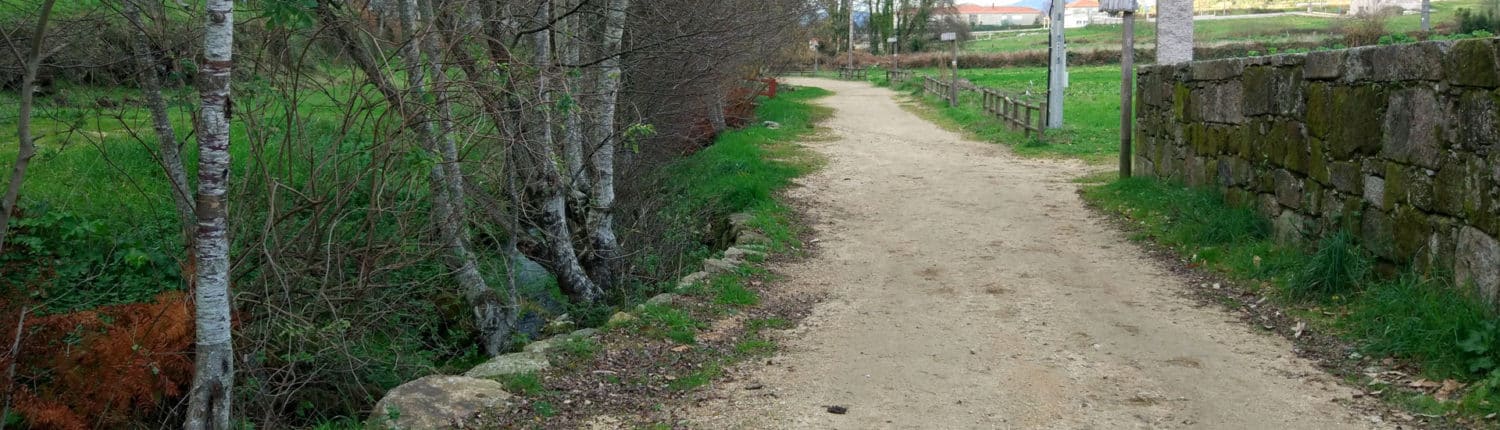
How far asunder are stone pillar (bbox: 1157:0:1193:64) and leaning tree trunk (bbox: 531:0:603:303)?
7187 millimetres

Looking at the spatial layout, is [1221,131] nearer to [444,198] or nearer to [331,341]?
[444,198]

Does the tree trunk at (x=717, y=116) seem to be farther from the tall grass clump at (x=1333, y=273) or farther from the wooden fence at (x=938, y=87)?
the tall grass clump at (x=1333, y=273)

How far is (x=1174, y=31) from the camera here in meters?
12.5

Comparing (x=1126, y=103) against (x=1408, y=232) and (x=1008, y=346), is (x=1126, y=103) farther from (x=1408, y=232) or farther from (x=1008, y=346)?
(x=1008, y=346)

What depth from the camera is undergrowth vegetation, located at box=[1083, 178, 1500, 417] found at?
17.2 ft

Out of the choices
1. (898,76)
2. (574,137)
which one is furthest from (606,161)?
(898,76)

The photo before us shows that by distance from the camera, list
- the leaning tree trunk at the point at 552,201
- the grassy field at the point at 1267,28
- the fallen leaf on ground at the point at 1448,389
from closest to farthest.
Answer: the fallen leaf on ground at the point at 1448,389 → the leaning tree trunk at the point at 552,201 → the grassy field at the point at 1267,28

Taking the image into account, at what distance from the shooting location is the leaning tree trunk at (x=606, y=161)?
858cm

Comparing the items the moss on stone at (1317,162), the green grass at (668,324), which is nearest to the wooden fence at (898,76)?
the moss on stone at (1317,162)

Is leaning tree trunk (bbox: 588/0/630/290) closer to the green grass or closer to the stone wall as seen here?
the green grass

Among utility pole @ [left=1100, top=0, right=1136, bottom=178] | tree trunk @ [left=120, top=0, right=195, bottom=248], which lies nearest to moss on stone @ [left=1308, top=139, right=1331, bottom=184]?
utility pole @ [left=1100, top=0, right=1136, bottom=178]

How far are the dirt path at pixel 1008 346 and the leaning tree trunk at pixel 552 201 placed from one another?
1.66 m

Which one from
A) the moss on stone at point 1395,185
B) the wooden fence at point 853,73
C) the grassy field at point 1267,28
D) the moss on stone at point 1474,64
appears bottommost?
the moss on stone at point 1395,185

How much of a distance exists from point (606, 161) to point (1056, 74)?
13420 mm
